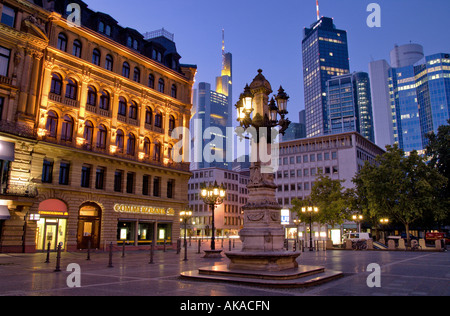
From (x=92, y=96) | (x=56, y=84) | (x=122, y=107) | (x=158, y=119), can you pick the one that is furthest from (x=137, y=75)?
(x=56, y=84)

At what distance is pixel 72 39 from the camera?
33.4 meters

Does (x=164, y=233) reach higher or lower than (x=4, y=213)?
lower

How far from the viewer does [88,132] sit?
114 ft

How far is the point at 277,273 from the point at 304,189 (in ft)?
271

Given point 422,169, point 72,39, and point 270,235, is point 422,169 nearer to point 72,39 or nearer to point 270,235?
point 270,235

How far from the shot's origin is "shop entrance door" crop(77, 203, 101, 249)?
107 ft

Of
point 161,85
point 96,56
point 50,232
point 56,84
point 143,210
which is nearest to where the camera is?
point 50,232

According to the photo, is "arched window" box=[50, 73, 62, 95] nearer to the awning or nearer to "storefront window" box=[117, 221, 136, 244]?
the awning

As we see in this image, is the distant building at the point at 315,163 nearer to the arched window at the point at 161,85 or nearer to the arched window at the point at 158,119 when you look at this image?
the arched window at the point at 158,119

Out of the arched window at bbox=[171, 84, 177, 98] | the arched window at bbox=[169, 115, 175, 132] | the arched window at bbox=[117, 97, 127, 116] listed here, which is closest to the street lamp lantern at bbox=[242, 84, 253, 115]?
the arched window at bbox=[117, 97, 127, 116]

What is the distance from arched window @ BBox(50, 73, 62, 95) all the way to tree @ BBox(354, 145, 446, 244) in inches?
1481

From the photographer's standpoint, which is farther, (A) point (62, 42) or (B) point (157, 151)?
(B) point (157, 151)

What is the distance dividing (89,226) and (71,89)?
13519 mm

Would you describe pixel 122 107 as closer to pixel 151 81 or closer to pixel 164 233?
pixel 151 81
